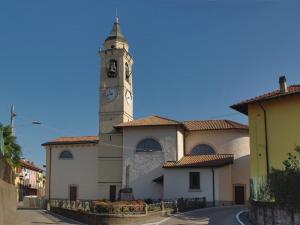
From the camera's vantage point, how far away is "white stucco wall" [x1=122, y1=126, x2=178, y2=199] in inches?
1845

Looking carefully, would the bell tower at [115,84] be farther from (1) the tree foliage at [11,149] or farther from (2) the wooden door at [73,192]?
(1) the tree foliage at [11,149]

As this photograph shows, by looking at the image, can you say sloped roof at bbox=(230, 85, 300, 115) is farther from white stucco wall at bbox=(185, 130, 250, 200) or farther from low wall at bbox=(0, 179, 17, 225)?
low wall at bbox=(0, 179, 17, 225)

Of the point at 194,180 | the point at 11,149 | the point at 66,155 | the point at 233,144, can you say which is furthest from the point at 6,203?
the point at 66,155

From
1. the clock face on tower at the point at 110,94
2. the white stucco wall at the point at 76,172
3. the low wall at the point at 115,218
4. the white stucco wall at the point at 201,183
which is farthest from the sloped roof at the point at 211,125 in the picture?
the low wall at the point at 115,218

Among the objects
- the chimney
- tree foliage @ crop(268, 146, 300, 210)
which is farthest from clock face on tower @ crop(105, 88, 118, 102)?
tree foliage @ crop(268, 146, 300, 210)

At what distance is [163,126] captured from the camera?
156 feet

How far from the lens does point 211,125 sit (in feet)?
164

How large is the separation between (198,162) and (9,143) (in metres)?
18.0

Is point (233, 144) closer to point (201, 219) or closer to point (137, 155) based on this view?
point (137, 155)

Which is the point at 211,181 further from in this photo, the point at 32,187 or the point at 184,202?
the point at 32,187

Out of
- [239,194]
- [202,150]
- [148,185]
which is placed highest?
[202,150]

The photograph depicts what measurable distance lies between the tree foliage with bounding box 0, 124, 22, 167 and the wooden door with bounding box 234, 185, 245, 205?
68.4 ft

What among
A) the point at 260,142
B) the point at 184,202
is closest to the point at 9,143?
the point at 184,202

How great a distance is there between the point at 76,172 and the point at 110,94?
30.6 ft
